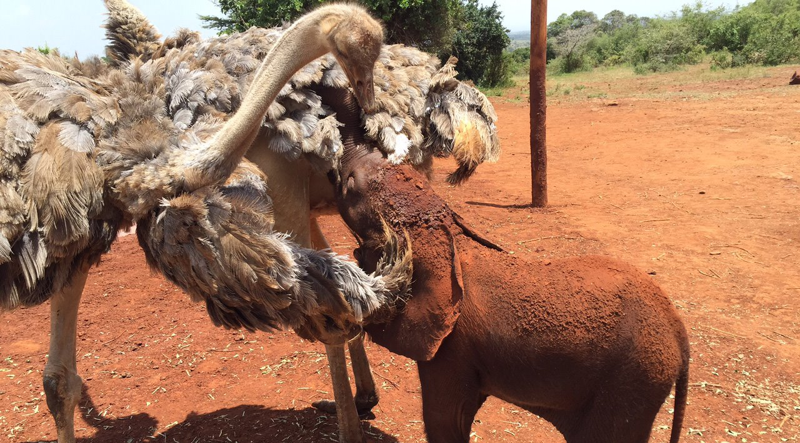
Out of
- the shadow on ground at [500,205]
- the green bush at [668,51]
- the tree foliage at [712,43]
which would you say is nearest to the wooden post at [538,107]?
the shadow on ground at [500,205]

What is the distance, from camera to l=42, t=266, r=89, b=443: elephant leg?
3.18 m

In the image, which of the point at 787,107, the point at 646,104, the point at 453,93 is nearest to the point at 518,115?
the point at 646,104

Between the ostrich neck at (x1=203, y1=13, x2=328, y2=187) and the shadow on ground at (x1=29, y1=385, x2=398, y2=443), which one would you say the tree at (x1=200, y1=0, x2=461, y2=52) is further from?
the ostrich neck at (x1=203, y1=13, x2=328, y2=187)

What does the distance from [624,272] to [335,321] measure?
1.07m

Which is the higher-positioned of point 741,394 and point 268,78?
point 268,78

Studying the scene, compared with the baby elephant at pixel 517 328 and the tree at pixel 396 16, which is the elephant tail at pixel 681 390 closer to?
the baby elephant at pixel 517 328

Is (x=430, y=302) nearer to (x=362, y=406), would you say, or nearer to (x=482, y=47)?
(x=362, y=406)

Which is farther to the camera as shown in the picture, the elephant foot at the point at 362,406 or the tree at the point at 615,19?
the tree at the point at 615,19

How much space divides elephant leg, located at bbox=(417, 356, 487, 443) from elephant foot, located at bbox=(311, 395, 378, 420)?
1.57 m

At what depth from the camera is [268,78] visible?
2.35 m

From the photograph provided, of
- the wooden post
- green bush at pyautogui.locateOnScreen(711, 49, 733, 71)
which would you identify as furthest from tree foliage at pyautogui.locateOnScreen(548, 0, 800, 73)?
the wooden post

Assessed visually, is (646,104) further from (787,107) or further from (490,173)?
(490,173)

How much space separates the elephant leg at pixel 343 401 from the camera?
11.5 feet

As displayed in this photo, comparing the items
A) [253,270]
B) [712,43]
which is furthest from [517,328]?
[712,43]
